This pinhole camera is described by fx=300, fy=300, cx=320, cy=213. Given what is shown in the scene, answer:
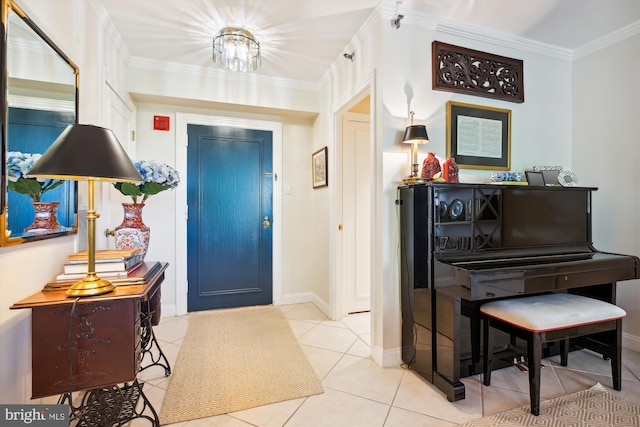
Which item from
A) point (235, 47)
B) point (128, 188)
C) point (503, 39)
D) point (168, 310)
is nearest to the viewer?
point (128, 188)

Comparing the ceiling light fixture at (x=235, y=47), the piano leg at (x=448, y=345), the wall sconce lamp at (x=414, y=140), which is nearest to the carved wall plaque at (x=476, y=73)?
the wall sconce lamp at (x=414, y=140)

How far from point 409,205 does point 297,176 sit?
1.79m

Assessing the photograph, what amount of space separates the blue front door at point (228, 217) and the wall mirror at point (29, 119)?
1.59m

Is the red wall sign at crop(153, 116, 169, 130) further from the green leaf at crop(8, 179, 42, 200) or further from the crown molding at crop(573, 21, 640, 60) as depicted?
the crown molding at crop(573, 21, 640, 60)

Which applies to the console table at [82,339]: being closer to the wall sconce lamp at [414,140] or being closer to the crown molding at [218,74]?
the wall sconce lamp at [414,140]

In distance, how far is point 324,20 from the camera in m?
2.18

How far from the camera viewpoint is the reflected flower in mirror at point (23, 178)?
1.17 metres

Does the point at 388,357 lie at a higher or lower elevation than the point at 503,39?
lower

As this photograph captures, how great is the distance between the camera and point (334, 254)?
2.93 meters

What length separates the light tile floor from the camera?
5.16ft

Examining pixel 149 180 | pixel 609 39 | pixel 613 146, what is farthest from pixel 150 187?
pixel 609 39

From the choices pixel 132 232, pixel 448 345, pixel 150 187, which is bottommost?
pixel 448 345

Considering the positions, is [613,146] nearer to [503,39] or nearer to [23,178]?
[503,39]

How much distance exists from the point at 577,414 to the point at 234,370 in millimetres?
2002
